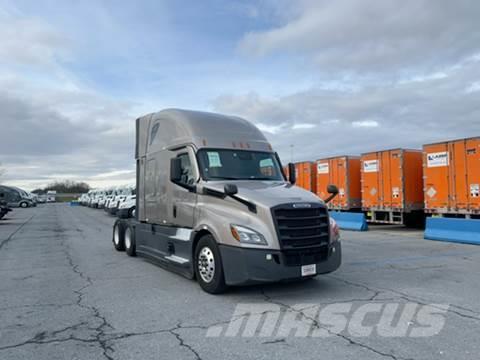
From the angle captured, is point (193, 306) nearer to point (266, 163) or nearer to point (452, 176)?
point (266, 163)

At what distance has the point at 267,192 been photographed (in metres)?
6.85

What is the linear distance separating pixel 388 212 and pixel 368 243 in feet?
16.1

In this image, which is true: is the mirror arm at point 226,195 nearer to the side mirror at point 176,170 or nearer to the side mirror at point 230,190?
the side mirror at point 230,190

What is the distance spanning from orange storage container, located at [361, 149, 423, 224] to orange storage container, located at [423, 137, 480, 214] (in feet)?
4.24

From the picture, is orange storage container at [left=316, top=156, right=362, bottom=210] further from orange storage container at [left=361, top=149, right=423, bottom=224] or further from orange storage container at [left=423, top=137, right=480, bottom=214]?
orange storage container at [left=423, top=137, right=480, bottom=214]

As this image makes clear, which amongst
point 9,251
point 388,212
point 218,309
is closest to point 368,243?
point 388,212

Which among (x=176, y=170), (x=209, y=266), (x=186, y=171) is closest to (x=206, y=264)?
(x=209, y=266)

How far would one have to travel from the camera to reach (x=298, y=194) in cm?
700

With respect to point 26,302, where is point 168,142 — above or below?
above

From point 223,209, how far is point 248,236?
0.71 m

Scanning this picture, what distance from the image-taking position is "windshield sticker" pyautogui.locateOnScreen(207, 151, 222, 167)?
25.3 ft

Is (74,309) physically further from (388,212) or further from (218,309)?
(388,212)

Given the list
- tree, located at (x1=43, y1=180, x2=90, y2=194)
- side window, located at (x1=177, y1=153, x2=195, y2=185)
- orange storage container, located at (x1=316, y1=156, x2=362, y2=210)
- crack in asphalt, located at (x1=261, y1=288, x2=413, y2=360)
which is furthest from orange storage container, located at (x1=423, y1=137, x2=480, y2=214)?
tree, located at (x1=43, y1=180, x2=90, y2=194)

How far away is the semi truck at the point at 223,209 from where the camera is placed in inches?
249
